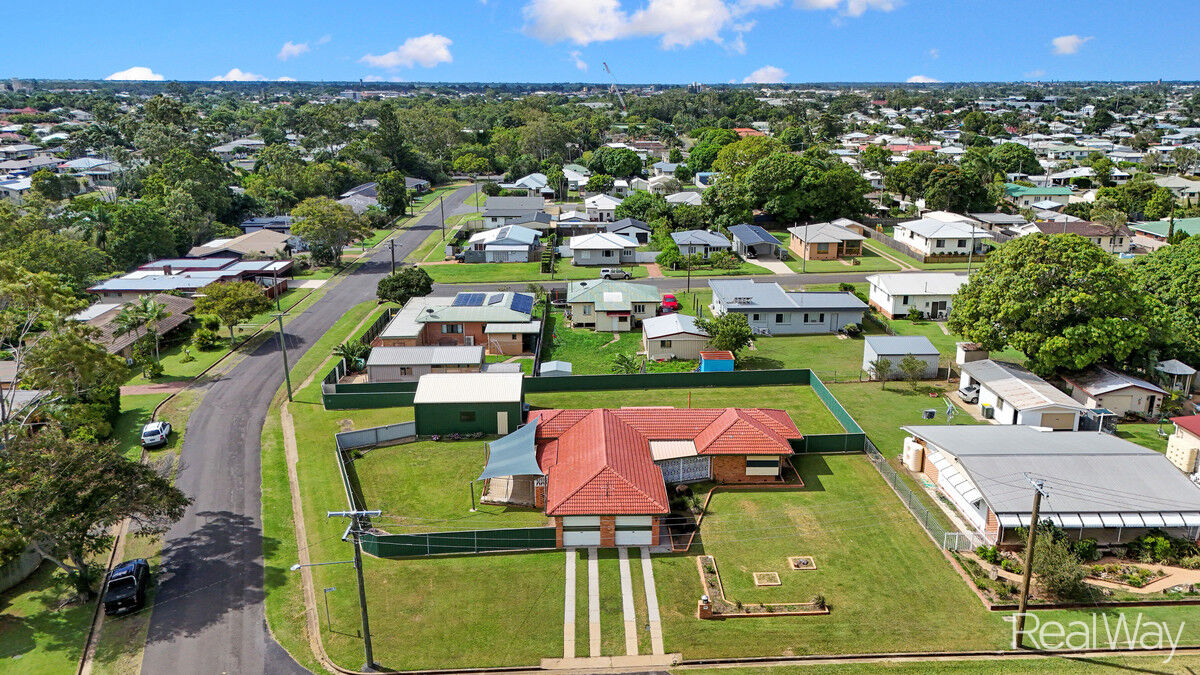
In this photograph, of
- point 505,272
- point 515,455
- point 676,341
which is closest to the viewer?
point 515,455

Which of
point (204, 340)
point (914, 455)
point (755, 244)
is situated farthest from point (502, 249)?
point (914, 455)

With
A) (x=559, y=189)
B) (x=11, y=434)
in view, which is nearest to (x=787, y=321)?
(x=11, y=434)

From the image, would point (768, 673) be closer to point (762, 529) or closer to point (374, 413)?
point (762, 529)

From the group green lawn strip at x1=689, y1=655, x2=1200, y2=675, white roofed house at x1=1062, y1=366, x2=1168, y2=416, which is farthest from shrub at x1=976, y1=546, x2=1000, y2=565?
white roofed house at x1=1062, y1=366, x2=1168, y2=416

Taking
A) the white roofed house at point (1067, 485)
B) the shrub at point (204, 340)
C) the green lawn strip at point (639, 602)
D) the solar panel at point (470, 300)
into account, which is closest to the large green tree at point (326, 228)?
the shrub at point (204, 340)

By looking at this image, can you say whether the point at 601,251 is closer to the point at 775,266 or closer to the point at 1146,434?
the point at 775,266

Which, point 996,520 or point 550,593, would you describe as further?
point 996,520

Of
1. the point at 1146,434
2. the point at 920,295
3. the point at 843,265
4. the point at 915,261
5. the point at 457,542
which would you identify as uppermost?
the point at 920,295
